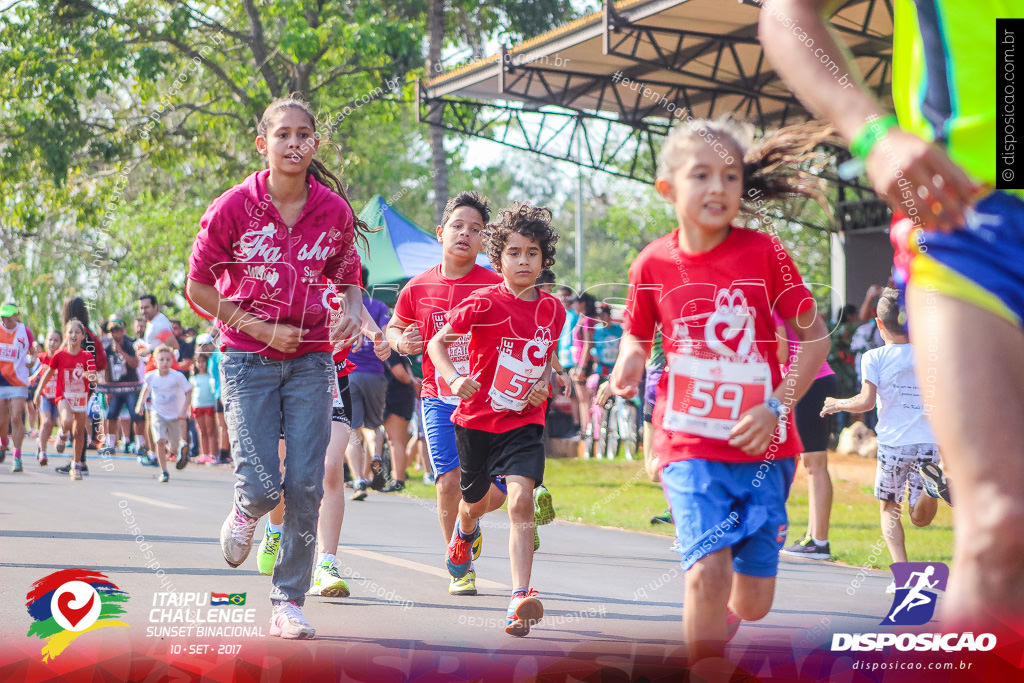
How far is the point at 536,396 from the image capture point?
5.73 meters

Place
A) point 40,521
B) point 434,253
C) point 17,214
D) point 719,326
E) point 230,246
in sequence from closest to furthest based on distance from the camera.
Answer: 1. point 719,326
2. point 230,246
3. point 40,521
4. point 434,253
5. point 17,214

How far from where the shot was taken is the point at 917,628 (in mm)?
5047

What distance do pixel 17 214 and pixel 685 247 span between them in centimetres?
1886

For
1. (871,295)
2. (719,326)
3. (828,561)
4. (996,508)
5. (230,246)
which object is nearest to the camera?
(996,508)

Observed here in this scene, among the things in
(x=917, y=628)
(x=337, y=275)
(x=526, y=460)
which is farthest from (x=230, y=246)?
(x=917, y=628)

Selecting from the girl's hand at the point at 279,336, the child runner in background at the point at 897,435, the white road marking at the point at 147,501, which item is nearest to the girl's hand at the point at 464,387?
the girl's hand at the point at 279,336

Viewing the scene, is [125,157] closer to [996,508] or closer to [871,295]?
[871,295]

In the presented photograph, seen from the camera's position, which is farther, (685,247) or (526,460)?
(526,460)

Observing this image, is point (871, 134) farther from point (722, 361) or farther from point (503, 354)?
point (503, 354)

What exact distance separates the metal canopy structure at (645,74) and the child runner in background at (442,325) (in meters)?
7.45

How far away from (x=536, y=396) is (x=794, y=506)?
6.29 meters

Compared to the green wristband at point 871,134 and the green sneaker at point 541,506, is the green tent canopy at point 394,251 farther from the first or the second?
the green wristband at point 871,134

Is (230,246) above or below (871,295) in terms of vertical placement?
below

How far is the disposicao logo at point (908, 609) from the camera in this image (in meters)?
3.98
